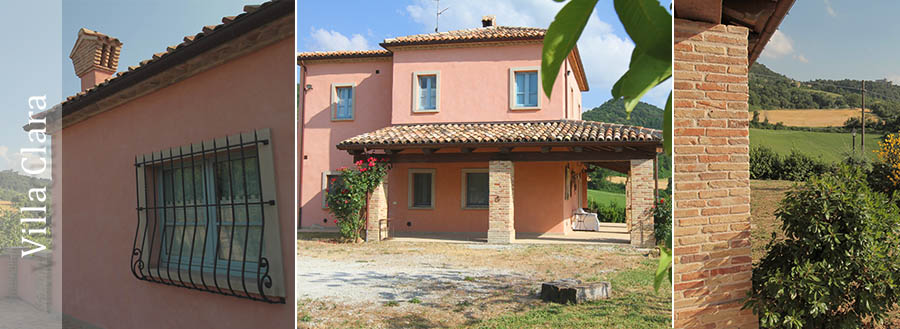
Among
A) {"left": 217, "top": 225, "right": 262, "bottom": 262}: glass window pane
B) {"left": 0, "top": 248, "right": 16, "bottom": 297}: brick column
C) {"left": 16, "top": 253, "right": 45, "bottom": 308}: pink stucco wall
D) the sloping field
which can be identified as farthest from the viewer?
the sloping field

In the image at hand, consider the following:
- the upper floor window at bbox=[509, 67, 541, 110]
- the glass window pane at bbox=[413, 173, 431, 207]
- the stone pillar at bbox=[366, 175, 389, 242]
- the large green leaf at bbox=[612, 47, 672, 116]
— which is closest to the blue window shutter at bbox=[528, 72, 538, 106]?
the upper floor window at bbox=[509, 67, 541, 110]

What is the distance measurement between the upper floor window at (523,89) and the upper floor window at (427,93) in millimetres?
227

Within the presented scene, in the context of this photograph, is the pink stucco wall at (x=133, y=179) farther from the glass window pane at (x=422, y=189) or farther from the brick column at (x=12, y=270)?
the brick column at (x=12, y=270)

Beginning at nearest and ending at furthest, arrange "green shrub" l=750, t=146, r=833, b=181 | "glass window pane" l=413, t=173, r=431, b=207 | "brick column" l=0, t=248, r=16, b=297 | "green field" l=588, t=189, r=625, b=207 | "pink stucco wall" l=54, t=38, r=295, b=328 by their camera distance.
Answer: "green field" l=588, t=189, r=625, b=207 → "glass window pane" l=413, t=173, r=431, b=207 → "pink stucco wall" l=54, t=38, r=295, b=328 → "brick column" l=0, t=248, r=16, b=297 → "green shrub" l=750, t=146, r=833, b=181

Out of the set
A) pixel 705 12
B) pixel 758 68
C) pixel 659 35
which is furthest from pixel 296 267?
pixel 758 68

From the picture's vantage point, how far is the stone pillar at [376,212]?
158cm

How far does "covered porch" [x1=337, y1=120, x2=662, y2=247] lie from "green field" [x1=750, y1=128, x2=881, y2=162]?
6380mm

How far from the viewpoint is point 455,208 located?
1525 mm

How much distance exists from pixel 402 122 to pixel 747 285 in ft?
5.41

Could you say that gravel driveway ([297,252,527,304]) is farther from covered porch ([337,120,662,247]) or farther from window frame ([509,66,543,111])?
window frame ([509,66,543,111])

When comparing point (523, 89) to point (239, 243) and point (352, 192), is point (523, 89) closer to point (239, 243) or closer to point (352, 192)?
point (352, 192)

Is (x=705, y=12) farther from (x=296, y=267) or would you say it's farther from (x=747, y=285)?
(x=296, y=267)

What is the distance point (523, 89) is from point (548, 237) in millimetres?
447

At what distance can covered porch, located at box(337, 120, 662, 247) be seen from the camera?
1442mm
